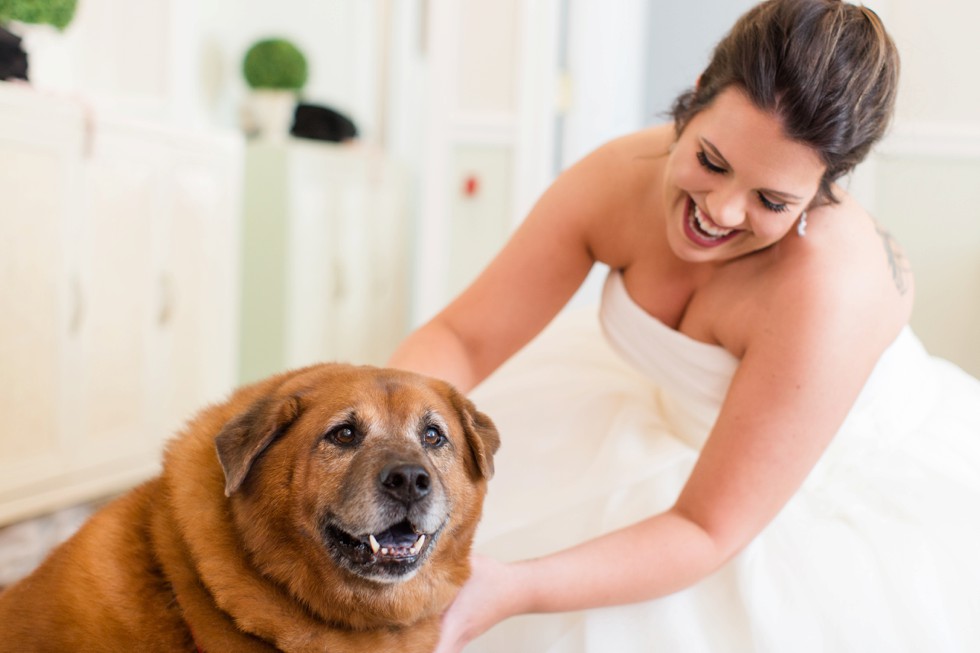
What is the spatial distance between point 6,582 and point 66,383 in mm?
775

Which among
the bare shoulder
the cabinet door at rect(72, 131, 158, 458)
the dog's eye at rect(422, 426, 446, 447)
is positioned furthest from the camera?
the cabinet door at rect(72, 131, 158, 458)

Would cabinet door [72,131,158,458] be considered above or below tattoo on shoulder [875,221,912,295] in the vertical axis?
below

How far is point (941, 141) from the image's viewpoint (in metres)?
2.58

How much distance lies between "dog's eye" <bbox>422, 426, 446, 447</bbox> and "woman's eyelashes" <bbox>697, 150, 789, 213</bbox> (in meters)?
0.58

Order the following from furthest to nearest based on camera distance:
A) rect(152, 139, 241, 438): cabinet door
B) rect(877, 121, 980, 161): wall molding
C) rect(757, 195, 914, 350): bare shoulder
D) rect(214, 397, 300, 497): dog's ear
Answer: rect(152, 139, 241, 438): cabinet door < rect(877, 121, 980, 161): wall molding < rect(757, 195, 914, 350): bare shoulder < rect(214, 397, 300, 497): dog's ear

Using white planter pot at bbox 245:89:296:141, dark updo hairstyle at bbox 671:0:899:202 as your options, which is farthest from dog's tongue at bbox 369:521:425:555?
white planter pot at bbox 245:89:296:141

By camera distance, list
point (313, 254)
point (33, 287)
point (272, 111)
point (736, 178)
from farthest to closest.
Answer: point (272, 111), point (313, 254), point (33, 287), point (736, 178)

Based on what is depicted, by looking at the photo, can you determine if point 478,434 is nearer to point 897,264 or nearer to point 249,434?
point 249,434

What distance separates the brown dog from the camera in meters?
1.12

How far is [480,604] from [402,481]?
0.28 meters

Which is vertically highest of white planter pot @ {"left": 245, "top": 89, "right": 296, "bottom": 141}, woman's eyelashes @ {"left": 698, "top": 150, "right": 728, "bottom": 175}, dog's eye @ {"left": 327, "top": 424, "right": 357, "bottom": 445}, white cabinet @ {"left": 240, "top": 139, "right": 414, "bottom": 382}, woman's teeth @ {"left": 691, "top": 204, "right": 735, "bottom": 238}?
woman's eyelashes @ {"left": 698, "top": 150, "right": 728, "bottom": 175}

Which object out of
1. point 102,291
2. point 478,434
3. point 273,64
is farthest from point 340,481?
point 273,64

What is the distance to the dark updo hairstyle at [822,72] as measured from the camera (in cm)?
135

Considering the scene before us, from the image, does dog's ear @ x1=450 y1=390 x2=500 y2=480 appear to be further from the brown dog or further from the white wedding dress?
the white wedding dress
